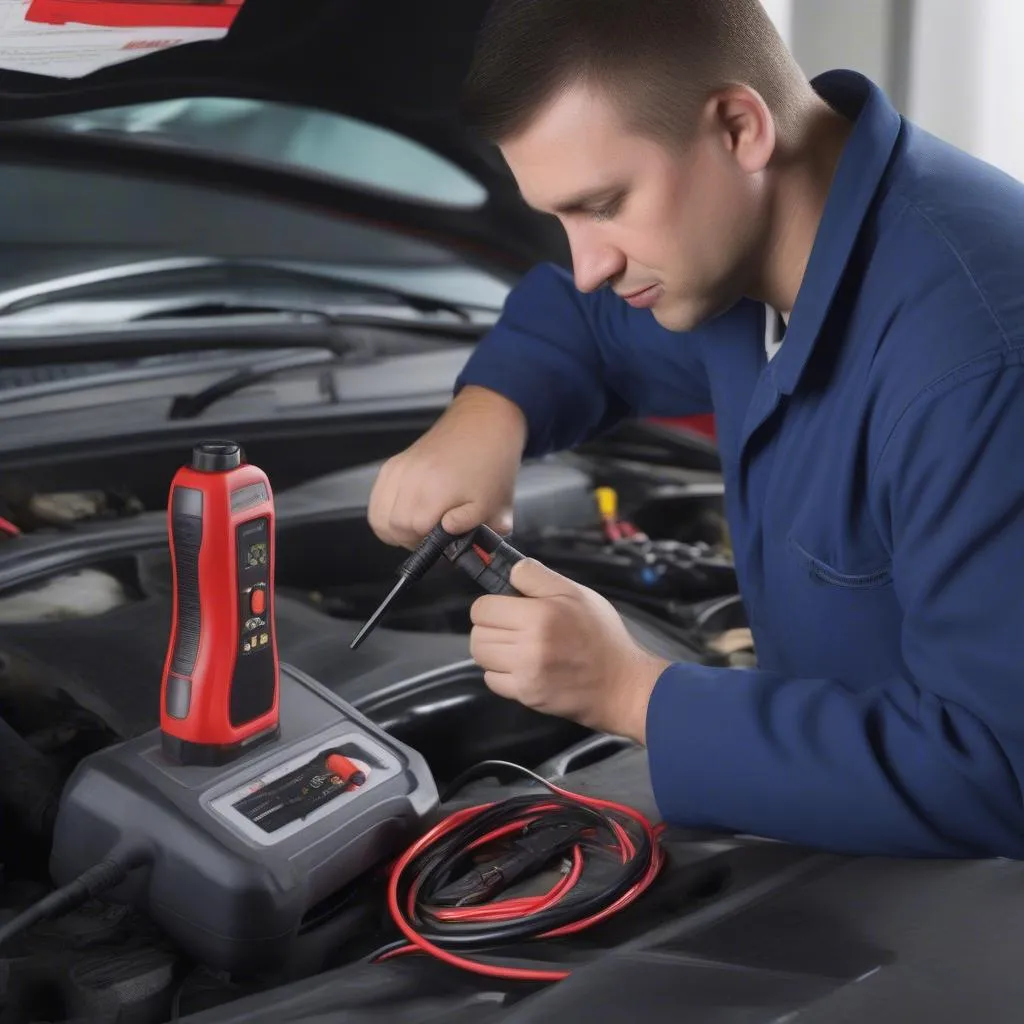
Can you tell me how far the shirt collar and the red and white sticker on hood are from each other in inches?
27.0

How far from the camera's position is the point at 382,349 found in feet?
5.47

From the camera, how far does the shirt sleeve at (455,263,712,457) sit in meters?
1.28

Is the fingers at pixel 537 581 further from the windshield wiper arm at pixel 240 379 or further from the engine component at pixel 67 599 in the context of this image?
the windshield wiper arm at pixel 240 379

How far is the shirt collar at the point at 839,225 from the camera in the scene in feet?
3.12

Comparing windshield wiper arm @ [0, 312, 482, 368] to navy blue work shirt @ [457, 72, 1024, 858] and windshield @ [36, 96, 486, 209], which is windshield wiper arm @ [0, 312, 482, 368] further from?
navy blue work shirt @ [457, 72, 1024, 858]

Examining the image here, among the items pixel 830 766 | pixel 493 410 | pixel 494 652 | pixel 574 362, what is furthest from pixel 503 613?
pixel 574 362

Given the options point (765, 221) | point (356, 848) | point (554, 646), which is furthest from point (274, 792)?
point (765, 221)

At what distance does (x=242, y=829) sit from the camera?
84cm

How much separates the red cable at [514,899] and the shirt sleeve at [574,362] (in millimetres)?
457

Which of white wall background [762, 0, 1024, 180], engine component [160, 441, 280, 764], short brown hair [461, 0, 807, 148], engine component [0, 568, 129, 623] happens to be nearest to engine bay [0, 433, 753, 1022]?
engine component [0, 568, 129, 623]

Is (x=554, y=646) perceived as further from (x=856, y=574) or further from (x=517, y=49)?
(x=517, y=49)

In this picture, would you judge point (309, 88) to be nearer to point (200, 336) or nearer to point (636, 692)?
point (200, 336)

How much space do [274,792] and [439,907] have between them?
0.14 meters

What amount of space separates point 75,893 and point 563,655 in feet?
1.17
